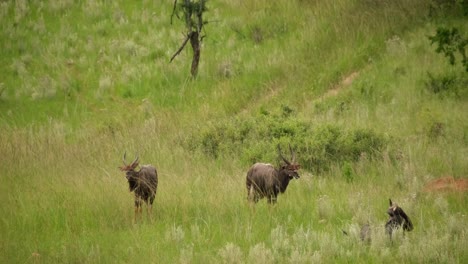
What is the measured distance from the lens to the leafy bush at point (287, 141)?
48.1ft

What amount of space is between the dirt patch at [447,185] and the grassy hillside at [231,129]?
235 mm

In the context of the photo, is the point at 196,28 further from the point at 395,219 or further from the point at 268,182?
the point at 395,219

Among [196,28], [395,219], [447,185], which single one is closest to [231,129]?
[447,185]

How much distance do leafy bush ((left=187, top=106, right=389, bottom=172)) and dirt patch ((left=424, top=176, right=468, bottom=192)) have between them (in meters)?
2.13

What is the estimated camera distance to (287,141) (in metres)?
15.1

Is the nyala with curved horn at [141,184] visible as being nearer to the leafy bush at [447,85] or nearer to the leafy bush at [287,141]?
the leafy bush at [287,141]

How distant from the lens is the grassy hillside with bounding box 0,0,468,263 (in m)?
9.45

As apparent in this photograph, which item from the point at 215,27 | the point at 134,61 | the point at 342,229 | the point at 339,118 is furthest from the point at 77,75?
the point at 342,229

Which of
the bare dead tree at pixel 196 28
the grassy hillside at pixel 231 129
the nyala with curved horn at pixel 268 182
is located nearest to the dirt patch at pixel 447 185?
the grassy hillside at pixel 231 129

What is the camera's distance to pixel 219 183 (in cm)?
1240

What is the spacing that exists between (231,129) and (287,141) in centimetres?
204

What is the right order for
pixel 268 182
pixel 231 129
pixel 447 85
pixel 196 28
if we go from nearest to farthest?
pixel 268 182 → pixel 231 129 → pixel 447 85 → pixel 196 28

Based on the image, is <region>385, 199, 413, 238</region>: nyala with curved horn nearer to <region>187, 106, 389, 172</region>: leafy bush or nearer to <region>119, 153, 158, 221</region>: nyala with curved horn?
<region>119, 153, 158, 221</region>: nyala with curved horn

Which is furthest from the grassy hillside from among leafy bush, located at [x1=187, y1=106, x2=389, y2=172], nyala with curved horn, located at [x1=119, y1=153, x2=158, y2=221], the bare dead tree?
the bare dead tree
